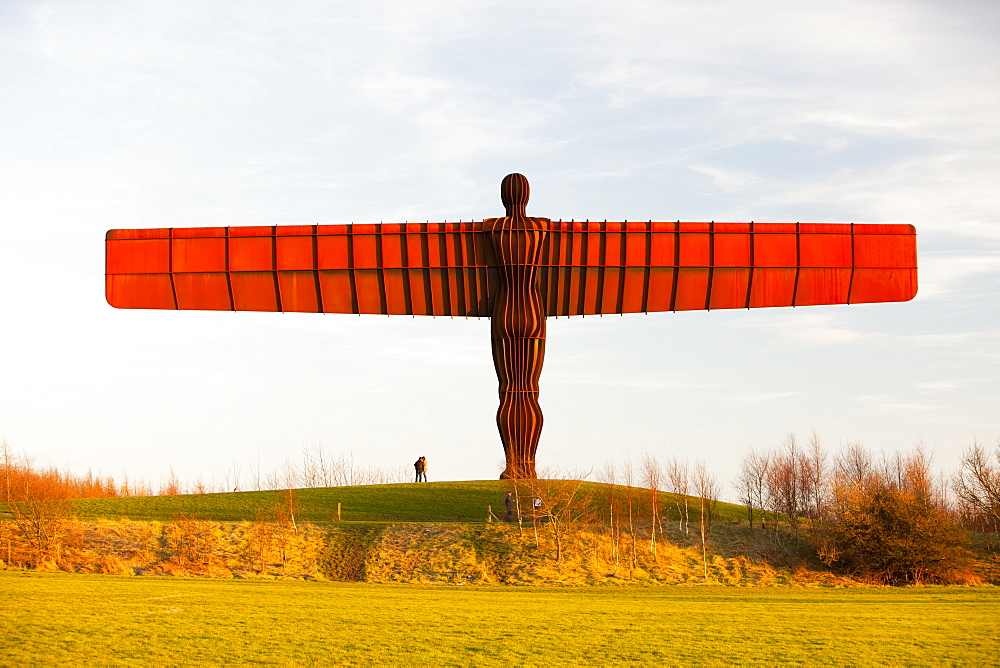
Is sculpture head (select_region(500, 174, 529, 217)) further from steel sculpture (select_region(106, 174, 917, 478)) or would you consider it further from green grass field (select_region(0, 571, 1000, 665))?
green grass field (select_region(0, 571, 1000, 665))

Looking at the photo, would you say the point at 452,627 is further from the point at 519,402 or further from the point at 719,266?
the point at 719,266

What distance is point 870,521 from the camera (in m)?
36.7

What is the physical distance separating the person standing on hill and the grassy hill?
1.29 m

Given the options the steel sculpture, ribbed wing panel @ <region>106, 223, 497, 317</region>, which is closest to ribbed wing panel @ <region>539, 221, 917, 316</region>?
the steel sculpture

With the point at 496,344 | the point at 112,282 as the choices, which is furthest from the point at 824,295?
the point at 112,282

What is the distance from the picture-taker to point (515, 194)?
38.8 metres

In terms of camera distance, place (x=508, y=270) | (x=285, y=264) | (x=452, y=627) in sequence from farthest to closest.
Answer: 1. (x=285, y=264)
2. (x=508, y=270)
3. (x=452, y=627)

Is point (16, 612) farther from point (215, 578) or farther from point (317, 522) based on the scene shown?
point (317, 522)

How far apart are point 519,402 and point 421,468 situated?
32.2 ft

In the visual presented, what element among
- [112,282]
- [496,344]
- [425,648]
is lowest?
[425,648]

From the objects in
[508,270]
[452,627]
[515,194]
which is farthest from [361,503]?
[452,627]

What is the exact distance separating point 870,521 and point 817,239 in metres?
10.8

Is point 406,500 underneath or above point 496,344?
underneath

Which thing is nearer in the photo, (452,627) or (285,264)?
(452,627)
